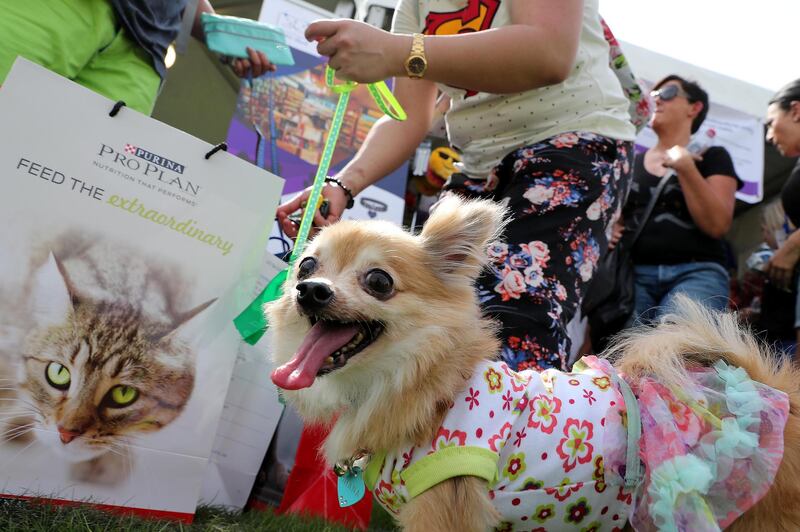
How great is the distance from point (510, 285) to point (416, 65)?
608 mm

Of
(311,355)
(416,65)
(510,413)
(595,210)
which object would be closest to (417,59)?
(416,65)

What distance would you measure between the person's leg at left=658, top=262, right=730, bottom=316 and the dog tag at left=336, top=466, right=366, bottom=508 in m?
1.86

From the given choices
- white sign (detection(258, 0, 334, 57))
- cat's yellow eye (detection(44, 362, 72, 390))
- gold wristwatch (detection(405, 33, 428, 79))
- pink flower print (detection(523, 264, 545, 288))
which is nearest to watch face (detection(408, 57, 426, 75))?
gold wristwatch (detection(405, 33, 428, 79))

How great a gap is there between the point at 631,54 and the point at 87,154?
3.53m

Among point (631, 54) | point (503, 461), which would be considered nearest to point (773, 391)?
point (503, 461)

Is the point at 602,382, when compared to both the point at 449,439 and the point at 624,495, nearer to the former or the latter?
the point at 624,495

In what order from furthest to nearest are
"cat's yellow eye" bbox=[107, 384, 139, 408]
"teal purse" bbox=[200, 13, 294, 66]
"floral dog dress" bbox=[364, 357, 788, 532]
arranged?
"teal purse" bbox=[200, 13, 294, 66]
"cat's yellow eye" bbox=[107, 384, 139, 408]
"floral dog dress" bbox=[364, 357, 788, 532]

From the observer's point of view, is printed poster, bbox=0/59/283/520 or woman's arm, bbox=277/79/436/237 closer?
printed poster, bbox=0/59/283/520

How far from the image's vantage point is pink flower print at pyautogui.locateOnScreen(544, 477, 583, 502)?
133cm

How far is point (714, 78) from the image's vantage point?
4039 millimetres

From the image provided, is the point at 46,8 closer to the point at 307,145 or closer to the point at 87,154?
the point at 87,154

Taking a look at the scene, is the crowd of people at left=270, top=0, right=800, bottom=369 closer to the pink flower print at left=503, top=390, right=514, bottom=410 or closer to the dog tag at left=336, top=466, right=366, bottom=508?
the pink flower print at left=503, top=390, right=514, bottom=410

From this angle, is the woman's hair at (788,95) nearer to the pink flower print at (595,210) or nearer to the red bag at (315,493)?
the pink flower print at (595,210)

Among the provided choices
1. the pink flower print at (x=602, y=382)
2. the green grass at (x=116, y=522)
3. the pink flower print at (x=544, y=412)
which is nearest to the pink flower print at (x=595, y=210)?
the pink flower print at (x=602, y=382)
